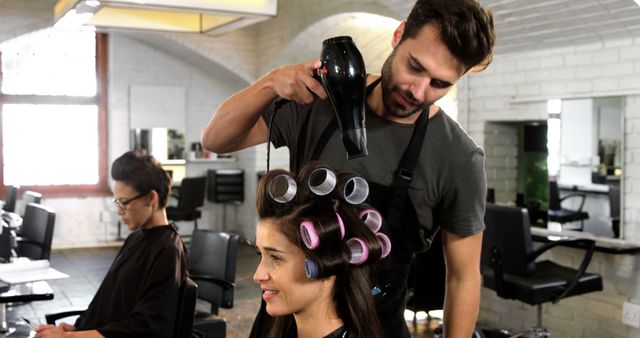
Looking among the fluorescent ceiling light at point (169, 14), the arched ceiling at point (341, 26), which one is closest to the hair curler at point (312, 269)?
the arched ceiling at point (341, 26)

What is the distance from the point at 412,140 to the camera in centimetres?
154

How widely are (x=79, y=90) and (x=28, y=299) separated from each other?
630 cm

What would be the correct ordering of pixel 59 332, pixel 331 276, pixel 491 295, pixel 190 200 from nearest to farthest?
pixel 331 276
pixel 59 332
pixel 491 295
pixel 190 200

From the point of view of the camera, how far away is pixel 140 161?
2.94 meters

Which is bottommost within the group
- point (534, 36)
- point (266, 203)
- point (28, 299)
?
point (28, 299)

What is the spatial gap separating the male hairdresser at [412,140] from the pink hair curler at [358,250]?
0.12 metres

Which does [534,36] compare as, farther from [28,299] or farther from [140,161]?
[28,299]

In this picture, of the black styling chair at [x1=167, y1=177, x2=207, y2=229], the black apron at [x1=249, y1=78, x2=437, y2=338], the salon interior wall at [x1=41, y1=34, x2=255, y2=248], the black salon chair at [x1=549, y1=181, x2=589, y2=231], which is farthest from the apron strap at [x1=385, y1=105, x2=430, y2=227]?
the salon interior wall at [x1=41, y1=34, x2=255, y2=248]

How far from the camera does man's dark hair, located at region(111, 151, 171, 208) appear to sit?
9.43 ft

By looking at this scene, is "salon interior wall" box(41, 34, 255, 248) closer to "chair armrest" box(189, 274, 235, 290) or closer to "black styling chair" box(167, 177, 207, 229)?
"black styling chair" box(167, 177, 207, 229)

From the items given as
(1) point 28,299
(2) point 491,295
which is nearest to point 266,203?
(1) point 28,299

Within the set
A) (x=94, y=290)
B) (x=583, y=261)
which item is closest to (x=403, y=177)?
(x=583, y=261)

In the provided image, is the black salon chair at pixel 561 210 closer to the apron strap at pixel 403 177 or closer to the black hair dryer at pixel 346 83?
the apron strap at pixel 403 177

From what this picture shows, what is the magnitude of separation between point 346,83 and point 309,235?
0.99 ft
